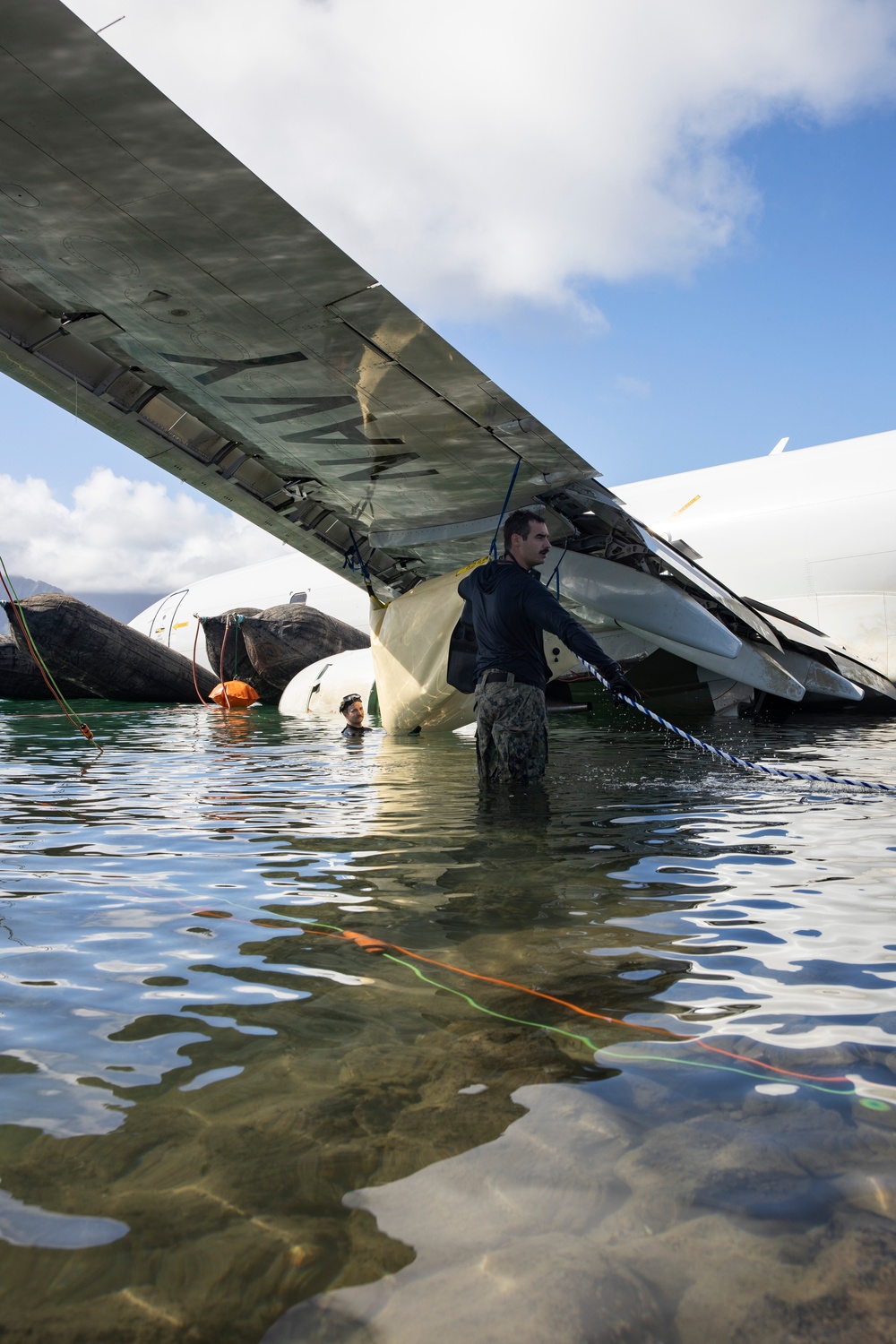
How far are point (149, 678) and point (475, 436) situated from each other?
16.6 metres

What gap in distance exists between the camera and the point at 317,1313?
1.34 m

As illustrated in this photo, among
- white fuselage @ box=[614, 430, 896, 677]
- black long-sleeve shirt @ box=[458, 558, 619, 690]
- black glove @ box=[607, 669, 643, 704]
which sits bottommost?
black glove @ box=[607, 669, 643, 704]

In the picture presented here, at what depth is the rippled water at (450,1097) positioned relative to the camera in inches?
54.2

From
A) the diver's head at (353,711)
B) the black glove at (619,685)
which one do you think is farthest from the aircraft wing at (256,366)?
the black glove at (619,685)

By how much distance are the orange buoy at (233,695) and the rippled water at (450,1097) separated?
18.2 metres

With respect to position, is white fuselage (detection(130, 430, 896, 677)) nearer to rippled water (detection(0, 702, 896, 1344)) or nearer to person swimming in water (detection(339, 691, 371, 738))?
person swimming in water (detection(339, 691, 371, 738))

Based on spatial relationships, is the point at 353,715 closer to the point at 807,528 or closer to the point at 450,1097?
the point at 807,528

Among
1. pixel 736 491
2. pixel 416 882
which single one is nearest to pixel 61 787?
pixel 416 882

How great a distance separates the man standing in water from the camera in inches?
270

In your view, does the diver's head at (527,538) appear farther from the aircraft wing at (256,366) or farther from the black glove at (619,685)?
the aircraft wing at (256,366)

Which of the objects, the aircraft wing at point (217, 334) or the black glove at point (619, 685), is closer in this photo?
the black glove at point (619, 685)

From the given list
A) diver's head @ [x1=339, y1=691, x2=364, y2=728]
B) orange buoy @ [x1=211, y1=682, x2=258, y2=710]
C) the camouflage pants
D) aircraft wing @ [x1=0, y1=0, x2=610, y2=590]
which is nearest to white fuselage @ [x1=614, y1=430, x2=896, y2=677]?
aircraft wing @ [x1=0, y1=0, x2=610, y2=590]

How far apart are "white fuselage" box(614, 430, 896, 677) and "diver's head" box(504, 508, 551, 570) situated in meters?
12.7

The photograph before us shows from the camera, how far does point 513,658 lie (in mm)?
6957
